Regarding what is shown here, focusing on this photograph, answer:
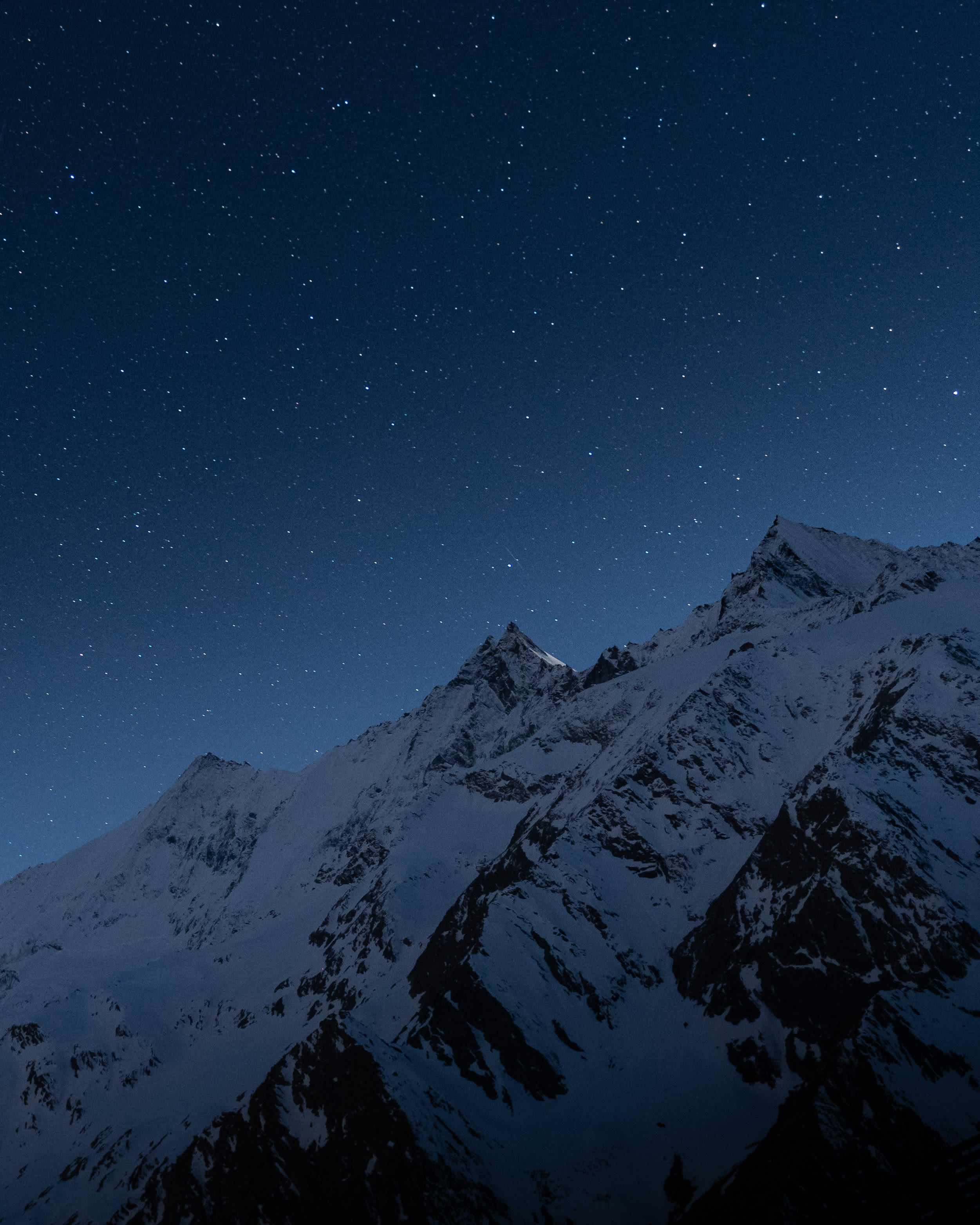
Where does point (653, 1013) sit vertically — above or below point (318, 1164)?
below

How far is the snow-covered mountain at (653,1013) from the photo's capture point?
7088 cm

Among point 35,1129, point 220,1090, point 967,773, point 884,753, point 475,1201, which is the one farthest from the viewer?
point 35,1129

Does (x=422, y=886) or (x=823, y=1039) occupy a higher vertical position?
(x=422, y=886)

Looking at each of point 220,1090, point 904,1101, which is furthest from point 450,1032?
point 220,1090

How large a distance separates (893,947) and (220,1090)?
12533 cm

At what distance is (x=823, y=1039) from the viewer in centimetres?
8681

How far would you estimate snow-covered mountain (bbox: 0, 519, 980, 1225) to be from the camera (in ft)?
233

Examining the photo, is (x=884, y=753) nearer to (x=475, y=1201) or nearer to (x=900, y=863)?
(x=900, y=863)

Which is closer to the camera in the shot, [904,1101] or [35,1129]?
[904,1101]

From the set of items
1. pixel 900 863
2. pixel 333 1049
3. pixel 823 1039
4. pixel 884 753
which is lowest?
pixel 823 1039

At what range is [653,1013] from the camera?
355 feet

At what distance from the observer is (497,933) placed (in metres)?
117

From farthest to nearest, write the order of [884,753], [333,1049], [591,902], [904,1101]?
[591,902], [884,753], [333,1049], [904,1101]

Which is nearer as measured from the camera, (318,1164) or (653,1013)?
(318,1164)
